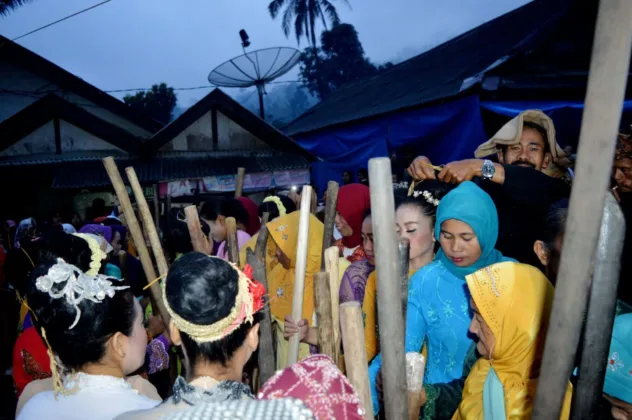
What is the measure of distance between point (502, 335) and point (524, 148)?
4.70 ft

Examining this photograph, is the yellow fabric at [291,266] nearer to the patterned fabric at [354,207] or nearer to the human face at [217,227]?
the patterned fabric at [354,207]

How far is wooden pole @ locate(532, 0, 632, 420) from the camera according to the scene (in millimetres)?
787

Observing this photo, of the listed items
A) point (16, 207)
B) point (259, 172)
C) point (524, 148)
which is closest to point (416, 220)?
point (524, 148)

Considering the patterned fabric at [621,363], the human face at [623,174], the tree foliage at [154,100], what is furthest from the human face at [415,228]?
the tree foliage at [154,100]

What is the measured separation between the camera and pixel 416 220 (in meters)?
2.51

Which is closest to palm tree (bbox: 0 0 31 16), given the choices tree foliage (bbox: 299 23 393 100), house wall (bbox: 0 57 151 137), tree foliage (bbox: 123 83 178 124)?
house wall (bbox: 0 57 151 137)

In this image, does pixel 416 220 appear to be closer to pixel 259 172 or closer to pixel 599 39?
pixel 599 39

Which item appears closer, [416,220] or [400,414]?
[400,414]

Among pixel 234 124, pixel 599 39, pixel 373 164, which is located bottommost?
pixel 373 164

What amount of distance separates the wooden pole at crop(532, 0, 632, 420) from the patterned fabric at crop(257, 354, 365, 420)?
49 cm

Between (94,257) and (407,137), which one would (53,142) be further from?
(94,257)

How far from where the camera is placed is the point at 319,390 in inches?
44.7

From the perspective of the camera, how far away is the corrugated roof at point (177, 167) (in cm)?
1038

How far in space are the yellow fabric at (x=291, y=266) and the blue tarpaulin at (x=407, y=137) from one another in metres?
3.87
